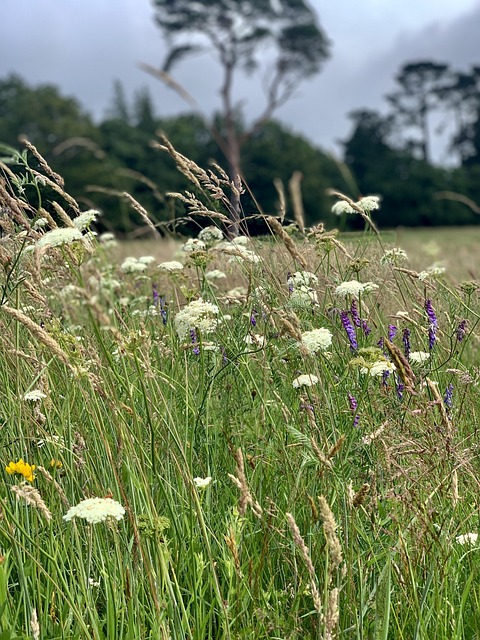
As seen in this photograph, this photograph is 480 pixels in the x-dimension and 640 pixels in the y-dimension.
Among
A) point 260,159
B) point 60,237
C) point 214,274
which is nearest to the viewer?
point 60,237

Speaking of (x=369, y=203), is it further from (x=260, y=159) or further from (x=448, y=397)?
(x=260, y=159)

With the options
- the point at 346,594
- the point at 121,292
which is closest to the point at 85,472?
the point at 346,594

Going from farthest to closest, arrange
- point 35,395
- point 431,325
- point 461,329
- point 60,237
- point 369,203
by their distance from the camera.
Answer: point 369,203 → point 461,329 → point 431,325 → point 35,395 → point 60,237

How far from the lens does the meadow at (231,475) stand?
1.79 m

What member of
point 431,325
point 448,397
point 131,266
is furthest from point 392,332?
point 131,266

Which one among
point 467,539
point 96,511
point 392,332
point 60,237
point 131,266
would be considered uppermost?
point 60,237

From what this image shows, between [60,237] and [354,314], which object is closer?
[60,237]

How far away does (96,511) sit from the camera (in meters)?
1.66

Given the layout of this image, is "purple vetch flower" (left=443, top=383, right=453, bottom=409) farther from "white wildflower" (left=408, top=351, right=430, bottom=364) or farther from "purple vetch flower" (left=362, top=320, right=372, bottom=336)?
"purple vetch flower" (left=362, top=320, right=372, bottom=336)

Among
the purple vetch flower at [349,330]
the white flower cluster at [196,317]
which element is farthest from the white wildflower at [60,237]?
the purple vetch flower at [349,330]

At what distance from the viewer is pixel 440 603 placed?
1.98m

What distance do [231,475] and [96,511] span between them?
288 millimetres

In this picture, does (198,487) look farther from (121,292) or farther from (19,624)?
(121,292)

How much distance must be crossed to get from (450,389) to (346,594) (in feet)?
3.09
